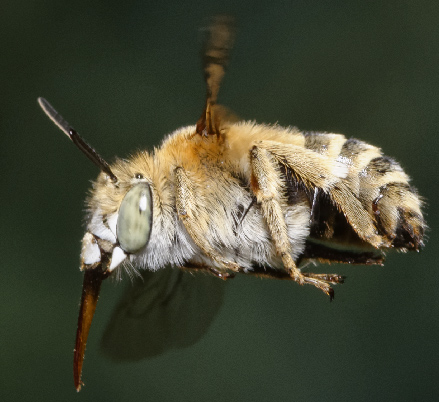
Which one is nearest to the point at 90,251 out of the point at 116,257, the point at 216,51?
the point at 116,257

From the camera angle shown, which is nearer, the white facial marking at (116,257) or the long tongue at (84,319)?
the long tongue at (84,319)

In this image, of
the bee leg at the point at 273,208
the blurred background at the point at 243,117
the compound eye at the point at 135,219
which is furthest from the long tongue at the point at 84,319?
the blurred background at the point at 243,117

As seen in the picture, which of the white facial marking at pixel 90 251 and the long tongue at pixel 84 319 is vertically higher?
the white facial marking at pixel 90 251

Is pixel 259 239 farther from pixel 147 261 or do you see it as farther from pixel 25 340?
pixel 25 340

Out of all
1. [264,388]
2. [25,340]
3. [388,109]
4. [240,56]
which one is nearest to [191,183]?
[264,388]

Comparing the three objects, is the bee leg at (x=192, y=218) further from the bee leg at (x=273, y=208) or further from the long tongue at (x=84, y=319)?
the long tongue at (x=84, y=319)

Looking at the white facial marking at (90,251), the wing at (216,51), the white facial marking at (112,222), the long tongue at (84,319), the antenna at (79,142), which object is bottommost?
the long tongue at (84,319)

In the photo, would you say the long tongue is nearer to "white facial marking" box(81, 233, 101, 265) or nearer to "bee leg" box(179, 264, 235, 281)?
"white facial marking" box(81, 233, 101, 265)

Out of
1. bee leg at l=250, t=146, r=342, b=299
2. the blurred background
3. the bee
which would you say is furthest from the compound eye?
the blurred background

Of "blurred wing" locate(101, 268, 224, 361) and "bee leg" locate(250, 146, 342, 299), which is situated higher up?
"bee leg" locate(250, 146, 342, 299)
